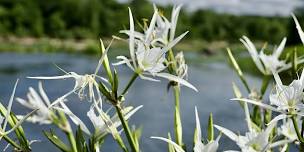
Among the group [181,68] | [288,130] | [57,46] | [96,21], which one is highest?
[96,21]

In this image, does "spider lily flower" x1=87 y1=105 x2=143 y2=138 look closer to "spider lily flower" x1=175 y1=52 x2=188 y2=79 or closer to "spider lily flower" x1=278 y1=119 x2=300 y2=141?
"spider lily flower" x1=175 y1=52 x2=188 y2=79

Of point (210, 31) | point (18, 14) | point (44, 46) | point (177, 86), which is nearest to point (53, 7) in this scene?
point (18, 14)

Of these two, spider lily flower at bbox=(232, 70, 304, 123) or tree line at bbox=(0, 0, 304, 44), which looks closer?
spider lily flower at bbox=(232, 70, 304, 123)

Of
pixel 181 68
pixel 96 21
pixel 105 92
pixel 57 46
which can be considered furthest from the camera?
pixel 96 21

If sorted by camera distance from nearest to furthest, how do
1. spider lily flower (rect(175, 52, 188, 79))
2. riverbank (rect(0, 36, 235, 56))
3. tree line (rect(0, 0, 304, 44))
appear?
spider lily flower (rect(175, 52, 188, 79)) < riverbank (rect(0, 36, 235, 56)) < tree line (rect(0, 0, 304, 44))

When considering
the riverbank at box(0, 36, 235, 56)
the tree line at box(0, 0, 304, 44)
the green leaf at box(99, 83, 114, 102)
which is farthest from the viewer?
the tree line at box(0, 0, 304, 44)

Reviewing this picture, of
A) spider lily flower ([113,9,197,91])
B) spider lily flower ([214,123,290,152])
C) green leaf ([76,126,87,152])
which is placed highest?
spider lily flower ([113,9,197,91])

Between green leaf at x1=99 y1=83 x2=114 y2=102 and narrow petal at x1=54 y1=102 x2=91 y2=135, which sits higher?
green leaf at x1=99 y1=83 x2=114 y2=102

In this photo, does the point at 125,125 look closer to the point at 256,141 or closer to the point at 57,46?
the point at 256,141

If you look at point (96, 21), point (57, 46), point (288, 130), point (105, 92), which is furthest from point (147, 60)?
point (96, 21)

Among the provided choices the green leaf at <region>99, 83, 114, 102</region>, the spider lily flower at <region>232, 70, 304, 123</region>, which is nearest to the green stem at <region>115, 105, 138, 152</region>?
the green leaf at <region>99, 83, 114, 102</region>

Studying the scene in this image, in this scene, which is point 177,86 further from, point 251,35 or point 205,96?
point 251,35
